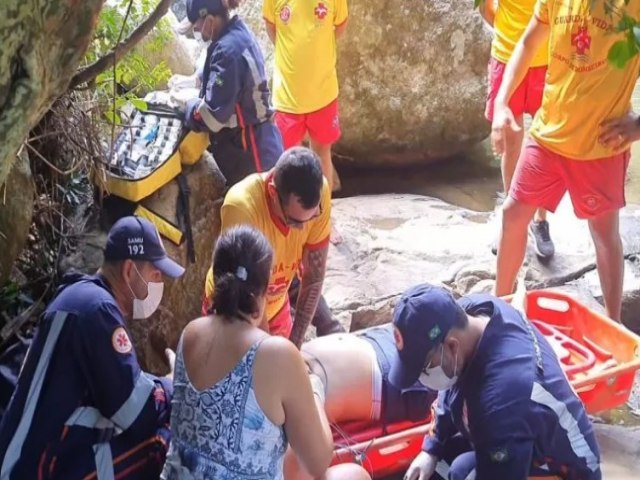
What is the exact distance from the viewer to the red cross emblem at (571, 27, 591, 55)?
3.18 meters

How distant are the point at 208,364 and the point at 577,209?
1980 millimetres

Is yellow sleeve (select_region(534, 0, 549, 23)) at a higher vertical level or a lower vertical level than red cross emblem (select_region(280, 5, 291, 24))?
higher

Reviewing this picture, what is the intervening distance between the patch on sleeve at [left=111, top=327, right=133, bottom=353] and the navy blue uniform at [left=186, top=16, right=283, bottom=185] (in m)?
1.54

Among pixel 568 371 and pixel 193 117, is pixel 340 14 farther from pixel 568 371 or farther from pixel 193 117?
pixel 568 371

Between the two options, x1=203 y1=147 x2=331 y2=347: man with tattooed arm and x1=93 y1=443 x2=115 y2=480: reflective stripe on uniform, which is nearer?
x1=93 y1=443 x2=115 y2=480: reflective stripe on uniform

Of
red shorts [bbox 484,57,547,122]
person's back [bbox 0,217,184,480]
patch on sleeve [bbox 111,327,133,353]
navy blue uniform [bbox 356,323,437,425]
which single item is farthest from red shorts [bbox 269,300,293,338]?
red shorts [bbox 484,57,547,122]

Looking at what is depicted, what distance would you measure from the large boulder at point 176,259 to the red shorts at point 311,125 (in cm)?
75

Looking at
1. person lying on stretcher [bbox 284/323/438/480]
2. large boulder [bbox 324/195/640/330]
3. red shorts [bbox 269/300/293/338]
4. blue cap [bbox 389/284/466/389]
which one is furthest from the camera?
large boulder [bbox 324/195/640/330]

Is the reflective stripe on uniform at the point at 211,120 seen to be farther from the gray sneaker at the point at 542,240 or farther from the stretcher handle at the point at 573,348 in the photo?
the gray sneaker at the point at 542,240

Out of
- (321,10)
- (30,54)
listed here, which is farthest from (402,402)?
(321,10)

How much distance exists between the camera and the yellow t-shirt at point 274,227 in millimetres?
2850

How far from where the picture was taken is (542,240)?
4375 millimetres

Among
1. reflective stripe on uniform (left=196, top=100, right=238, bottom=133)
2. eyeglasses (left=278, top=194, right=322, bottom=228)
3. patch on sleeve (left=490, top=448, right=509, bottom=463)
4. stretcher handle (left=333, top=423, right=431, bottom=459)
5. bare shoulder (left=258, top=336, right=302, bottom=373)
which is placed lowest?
stretcher handle (left=333, top=423, right=431, bottom=459)

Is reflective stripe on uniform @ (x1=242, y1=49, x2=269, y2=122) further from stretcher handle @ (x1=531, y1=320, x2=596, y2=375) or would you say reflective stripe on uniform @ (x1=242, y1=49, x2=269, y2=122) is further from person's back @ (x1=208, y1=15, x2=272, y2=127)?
stretcher handle @ (x1=531, y1=320, x2=596, y2=375)
